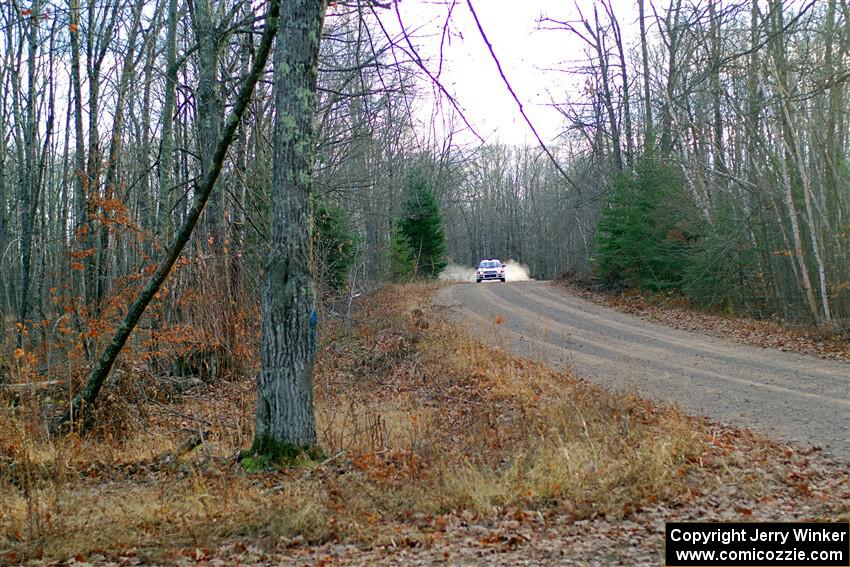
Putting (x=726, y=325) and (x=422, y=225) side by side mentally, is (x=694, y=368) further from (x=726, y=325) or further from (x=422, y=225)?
(x=422, y=225)

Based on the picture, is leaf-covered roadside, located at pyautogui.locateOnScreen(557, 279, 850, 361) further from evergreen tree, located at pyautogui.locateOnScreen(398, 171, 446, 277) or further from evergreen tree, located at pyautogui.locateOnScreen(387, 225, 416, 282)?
evergreen tree, located at pyautogui.locateOnScreen(398, 171, 446, 277)

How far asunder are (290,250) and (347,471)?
227 cm

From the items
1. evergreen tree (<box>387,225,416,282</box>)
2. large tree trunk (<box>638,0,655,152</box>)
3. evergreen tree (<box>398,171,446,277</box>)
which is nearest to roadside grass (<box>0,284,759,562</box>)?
large tree trunk (<box>638,0,655,152</box>)

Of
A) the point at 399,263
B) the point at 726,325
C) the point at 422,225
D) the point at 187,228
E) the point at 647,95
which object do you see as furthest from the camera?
the point at 422,225

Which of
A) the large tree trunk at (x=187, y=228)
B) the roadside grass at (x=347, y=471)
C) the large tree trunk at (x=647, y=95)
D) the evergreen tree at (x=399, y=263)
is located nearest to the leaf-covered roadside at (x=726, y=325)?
the large tree trunk at (x=647, y=95)

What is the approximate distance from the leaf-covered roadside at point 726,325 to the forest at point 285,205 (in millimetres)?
473

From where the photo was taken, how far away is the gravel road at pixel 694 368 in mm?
8617

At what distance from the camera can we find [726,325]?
18000 mm

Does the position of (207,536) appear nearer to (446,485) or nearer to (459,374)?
(446,485)

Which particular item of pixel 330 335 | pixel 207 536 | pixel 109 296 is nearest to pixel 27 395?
pixel 109 296

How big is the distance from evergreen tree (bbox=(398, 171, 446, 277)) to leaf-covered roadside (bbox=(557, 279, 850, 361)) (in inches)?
446

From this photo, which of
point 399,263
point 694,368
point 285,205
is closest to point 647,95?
point 399,263

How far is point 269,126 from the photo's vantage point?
13914 mm

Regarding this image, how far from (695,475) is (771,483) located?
0.65m
